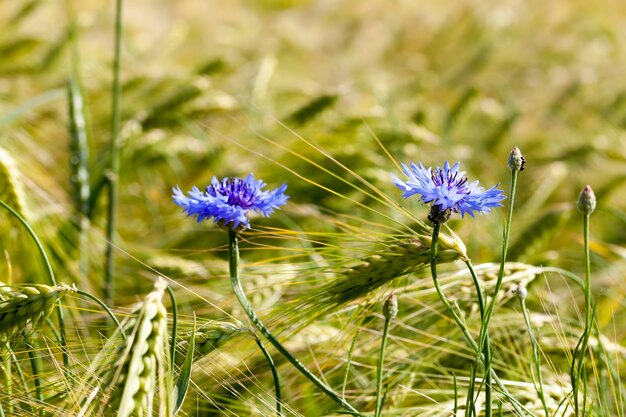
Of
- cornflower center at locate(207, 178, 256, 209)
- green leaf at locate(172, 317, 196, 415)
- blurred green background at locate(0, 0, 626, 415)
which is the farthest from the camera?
blurred green background at locate(0, 0, 626, 415)

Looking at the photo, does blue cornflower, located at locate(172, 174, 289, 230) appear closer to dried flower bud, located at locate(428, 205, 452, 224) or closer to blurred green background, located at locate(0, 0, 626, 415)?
blurred green background, located at locate(0, 0, 626, 415)

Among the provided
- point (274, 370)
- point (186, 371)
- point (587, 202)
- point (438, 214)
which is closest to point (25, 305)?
point (186, 371)

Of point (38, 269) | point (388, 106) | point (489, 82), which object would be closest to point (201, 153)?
point (388, 106)

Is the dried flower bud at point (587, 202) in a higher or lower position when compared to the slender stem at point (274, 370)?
higher

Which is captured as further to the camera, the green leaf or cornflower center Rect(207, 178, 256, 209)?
cornflower center Rect(207, 178, 256, 209)

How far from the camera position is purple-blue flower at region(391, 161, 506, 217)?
2.52ft

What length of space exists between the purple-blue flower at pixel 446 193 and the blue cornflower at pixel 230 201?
0.15 metres

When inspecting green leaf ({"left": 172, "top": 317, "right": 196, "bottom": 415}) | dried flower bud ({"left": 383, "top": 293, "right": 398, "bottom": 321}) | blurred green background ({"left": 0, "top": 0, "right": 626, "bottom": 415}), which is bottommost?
green leaf ({"left": 172, "top": 317, "right": 196, "bottom": 415})

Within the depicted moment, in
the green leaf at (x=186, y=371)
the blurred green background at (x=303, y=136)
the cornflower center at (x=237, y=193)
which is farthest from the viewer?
the blurred green background at (x=303, y=136)

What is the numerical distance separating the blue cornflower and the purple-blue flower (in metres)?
0.15

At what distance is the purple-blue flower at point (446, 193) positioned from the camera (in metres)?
0.77

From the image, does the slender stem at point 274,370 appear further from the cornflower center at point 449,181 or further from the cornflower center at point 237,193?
the cornflower center at point 449,181

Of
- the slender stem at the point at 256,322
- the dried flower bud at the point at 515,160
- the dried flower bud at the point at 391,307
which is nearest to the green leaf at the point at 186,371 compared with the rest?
the slender stem at the point at 256,322

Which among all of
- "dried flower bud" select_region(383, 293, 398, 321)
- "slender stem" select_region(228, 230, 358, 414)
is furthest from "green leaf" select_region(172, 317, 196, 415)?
"dried flower bud" select_region(383, 293, 398, 321)
